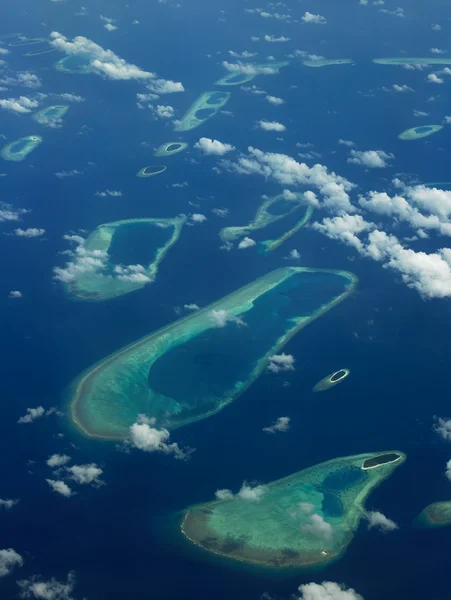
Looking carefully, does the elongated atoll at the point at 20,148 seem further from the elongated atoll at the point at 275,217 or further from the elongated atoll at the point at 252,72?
the elongated atoll at the point at 252,72

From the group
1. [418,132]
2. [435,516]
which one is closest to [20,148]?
[418,132]

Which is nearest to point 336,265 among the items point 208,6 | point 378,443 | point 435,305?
point 435,305

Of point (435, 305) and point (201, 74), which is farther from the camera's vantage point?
point (201, 74)

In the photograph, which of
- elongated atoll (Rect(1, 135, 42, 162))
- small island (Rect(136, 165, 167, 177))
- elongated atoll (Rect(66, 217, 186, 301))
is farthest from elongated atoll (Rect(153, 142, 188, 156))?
elongated atoll (Rect(1, 135, 42, 162))

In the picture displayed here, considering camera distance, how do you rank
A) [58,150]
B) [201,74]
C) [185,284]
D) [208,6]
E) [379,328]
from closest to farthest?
[379,328]
[185,284]
[58,150]
[201,74]
[208,6]

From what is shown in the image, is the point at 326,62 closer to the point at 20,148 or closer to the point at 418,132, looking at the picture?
the point at 418,132

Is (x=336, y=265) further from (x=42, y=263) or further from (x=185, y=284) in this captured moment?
(x=42, y=263)
